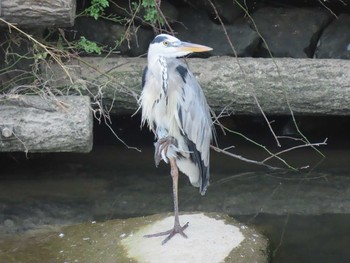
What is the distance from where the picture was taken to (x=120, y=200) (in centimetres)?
438

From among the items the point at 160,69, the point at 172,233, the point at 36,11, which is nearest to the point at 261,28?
the point at 36,11

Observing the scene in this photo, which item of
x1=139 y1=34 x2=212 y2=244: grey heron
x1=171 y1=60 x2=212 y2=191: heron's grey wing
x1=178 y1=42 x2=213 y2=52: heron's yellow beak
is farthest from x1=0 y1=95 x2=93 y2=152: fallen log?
x1=178 y1=42 x2=213 y2=52: heron's yellow beak

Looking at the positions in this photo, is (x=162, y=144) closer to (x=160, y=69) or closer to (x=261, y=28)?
(x=160, y=69)

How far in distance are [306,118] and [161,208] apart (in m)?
1.72

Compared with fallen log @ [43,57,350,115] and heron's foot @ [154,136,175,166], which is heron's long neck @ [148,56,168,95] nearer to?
heron's foot @ [154,136,175,166]

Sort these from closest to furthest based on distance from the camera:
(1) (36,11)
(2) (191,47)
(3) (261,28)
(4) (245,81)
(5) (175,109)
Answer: (2) (191,47) < (5) (175,109) < (1) (36,11) < (4) (245,81) < (3) (261,28)

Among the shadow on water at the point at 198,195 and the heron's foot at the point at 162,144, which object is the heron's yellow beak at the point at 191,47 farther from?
the shadow on water at the point at 198,195

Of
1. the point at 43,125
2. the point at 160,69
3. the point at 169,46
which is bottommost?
the point at 43,125

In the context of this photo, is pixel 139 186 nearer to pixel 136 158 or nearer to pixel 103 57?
pixel 136 158

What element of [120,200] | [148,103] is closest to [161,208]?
[120,200]

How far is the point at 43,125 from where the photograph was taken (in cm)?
398

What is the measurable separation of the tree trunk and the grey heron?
2.17 ft

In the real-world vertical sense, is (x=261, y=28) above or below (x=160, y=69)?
below

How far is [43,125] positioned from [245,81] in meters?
1.21
